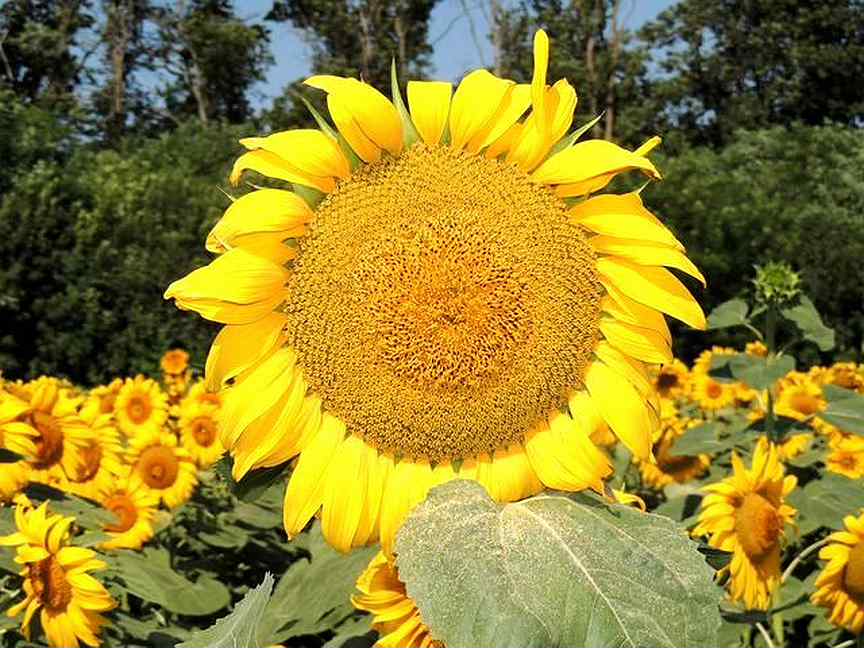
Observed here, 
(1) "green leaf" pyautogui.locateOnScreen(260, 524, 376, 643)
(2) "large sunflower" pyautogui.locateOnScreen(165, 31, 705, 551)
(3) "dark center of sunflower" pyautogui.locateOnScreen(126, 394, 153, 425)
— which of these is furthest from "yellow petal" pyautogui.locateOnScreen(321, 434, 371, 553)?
(3) "dark center of sunflower" pyautogui.locateOnScreen(126, 394, 153, 425)

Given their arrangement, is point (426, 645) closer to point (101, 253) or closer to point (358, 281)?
point (358, 281)

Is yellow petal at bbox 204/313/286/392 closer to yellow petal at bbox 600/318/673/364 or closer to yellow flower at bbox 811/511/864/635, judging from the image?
yellow petal at bbox 600/318/673/364

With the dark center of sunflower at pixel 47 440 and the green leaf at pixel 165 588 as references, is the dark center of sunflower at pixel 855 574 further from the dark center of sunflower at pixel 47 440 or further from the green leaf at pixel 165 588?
the dark center of sunflower at pixel 47 440

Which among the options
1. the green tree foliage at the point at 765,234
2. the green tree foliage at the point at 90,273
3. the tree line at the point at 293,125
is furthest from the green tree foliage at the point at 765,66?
the green tree foliage at the point at 90,273

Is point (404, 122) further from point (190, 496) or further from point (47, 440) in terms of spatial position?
point (190, 496)

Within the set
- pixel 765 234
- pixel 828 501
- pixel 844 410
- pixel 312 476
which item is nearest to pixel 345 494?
pixel 312 476
